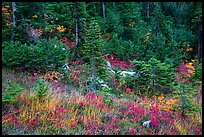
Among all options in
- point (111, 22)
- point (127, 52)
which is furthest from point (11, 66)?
point (111, 22)

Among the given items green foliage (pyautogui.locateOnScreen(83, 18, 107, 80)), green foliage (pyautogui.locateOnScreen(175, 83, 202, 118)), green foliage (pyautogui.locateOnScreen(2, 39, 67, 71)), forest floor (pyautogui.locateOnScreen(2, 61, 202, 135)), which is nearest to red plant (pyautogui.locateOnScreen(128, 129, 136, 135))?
forest floor (pyautogui.locateOnScreen(2, 61, 202, 135))

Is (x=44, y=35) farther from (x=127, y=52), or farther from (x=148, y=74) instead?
(x=148, y=74)

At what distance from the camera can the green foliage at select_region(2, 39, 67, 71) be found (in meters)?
10.9

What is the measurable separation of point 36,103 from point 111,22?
1957 cm

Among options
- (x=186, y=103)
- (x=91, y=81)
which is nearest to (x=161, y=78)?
(x=91, y=81)

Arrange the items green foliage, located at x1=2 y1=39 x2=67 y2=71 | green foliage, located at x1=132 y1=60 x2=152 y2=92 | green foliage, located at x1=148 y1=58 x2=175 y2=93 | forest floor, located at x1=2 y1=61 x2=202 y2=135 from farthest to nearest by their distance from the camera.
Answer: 1. green foliage, located at x1=148 y1=58 x2=175 y2=93
2. green foliage, located at x1=132 y1=60 x2=152 y2=92
3. green foliage, located at x1=2 y1=39 x2=67 y2=71
4. forest floor, located at x1=2 y1=61 x2=202 y2=135

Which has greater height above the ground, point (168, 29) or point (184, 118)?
point (168, 29)

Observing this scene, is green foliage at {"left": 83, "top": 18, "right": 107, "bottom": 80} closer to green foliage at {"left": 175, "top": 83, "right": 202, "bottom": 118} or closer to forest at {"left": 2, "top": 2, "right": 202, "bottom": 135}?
forest at {"left": 2, "top": 2, "right": 202, "bottom": 135}

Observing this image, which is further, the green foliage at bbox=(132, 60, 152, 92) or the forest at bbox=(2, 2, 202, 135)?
the green foliage at bbox=(132, 60, 152, 92)

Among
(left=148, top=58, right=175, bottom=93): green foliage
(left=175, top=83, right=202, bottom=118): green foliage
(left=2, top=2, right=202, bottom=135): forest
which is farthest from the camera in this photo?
(left=148, top=58, right=175, bottom=93): green foliage

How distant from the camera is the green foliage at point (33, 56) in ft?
35.6

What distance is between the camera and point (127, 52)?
71.8 feet

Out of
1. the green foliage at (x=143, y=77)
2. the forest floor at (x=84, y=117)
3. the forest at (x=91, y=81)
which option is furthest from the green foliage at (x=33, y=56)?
the green foliage at (x=143, y=77)

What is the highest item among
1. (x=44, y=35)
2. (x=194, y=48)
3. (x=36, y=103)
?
(x=44, y=35)
